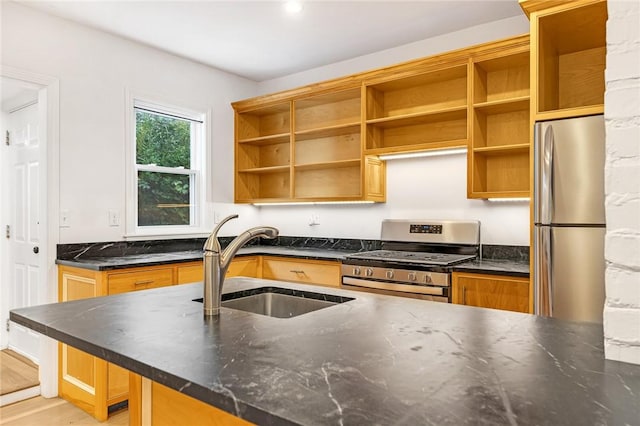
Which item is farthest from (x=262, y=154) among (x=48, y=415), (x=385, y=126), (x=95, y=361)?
(x=48, y=415)

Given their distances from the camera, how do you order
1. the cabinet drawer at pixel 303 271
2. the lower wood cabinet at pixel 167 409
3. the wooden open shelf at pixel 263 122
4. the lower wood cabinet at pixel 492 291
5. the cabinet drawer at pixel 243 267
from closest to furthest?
the lower wood cabinet at pixel 167 409 → the lower wood cabinet at pixel 492 291 → the cabinet drawer at pixel 303 271 → the cabinet drawer at pixel 243 267 → the wooden open shelf at pixel 263 122

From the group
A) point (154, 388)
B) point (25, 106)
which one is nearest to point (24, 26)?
point (25, 106)

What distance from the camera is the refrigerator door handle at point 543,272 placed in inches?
89.6

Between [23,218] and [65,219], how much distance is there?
797mm

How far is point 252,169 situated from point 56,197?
1808 mm

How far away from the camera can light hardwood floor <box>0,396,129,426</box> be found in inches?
106

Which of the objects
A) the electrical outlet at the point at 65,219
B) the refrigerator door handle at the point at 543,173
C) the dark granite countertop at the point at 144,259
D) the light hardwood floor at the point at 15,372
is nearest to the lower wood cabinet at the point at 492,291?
the refrigerator door handle at the point at 543,173

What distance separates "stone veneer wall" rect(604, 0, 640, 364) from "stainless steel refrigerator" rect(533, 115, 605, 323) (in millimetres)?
1354

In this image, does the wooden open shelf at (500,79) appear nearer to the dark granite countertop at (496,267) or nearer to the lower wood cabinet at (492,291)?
the dark granite countertop at (496,267)

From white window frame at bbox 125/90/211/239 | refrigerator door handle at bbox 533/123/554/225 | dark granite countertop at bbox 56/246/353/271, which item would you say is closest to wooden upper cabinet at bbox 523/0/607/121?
refrigerator door handle at bbox 533/123/554/225

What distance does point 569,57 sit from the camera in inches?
111

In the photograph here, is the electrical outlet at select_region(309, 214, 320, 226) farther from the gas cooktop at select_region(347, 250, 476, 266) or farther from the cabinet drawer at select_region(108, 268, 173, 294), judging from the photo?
the cabinet drawer at select_region(108, 268, 173, 294)

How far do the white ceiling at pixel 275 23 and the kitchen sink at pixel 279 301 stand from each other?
80.3 inches

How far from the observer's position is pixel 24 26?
2955mm
